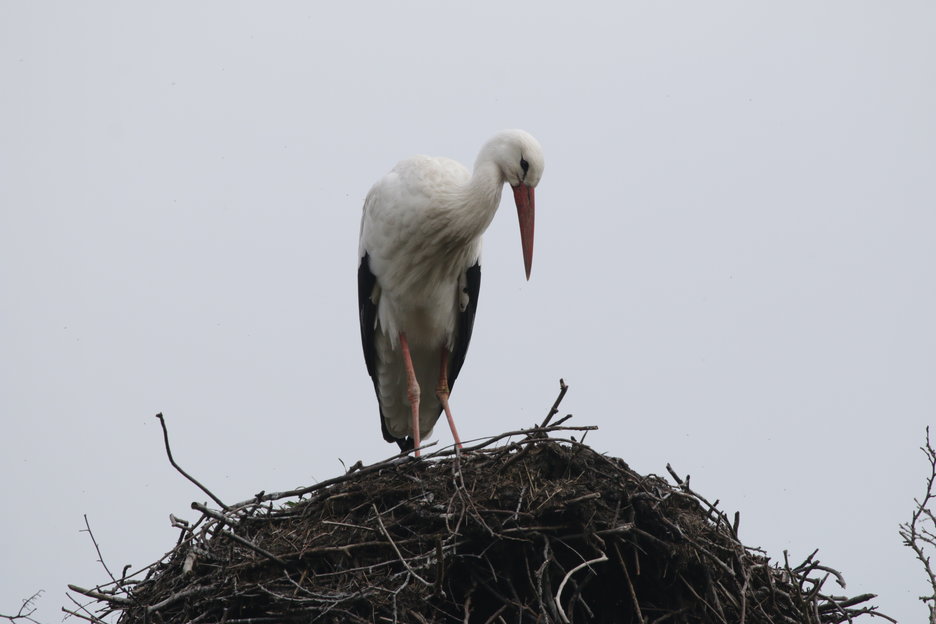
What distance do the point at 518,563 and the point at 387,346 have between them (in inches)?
91.2

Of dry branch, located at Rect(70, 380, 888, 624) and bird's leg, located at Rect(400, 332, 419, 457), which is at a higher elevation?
bird's leg, located at Rect(400, 332, 419, 457)

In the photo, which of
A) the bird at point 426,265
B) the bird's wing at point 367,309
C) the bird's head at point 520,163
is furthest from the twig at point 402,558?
the bird's wing at point 367,309

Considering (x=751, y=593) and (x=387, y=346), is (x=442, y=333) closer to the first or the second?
(x=387, y=346)

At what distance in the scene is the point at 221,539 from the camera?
14.8 feet

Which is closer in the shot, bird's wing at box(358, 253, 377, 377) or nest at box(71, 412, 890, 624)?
nest at box(71, 412, 890, 624)

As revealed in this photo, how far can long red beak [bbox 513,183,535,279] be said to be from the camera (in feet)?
18.4

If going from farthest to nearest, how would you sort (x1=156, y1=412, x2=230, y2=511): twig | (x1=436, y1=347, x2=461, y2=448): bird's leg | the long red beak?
(x1=436, y1=347, x2=461, y2=448): bird's leg
the long red beak
(x1=156, y1=412, x2=230, y2=511): twig

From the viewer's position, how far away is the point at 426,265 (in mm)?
5859

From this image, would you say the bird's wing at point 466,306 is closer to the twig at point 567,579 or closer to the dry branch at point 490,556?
the dry branch at point 490,556

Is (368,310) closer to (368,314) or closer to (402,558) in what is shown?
(368,314)

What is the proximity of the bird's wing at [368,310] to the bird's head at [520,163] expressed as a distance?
91 centimetres

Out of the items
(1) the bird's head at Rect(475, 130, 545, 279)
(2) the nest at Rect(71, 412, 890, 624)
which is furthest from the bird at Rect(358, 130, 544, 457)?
(2) the nest at Rect(71, 412, 890, 624)

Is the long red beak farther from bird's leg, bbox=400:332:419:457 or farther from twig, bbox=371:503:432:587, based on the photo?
twig, bbox=371:503:432:587

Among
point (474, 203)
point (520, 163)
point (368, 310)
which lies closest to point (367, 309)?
point (368, 310)
